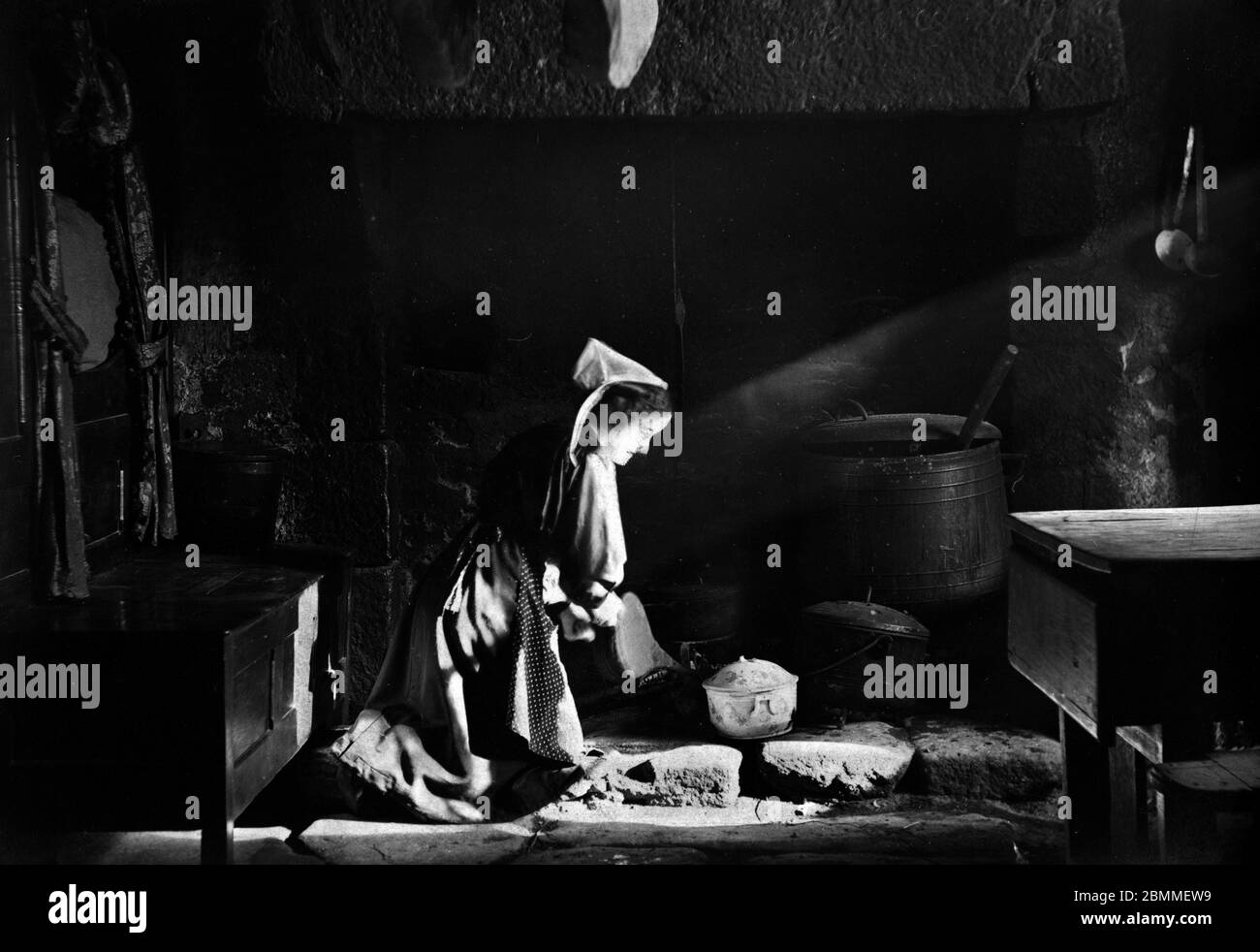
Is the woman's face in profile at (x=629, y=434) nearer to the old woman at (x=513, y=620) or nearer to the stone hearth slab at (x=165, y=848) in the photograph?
the old woman at (x=513, y=620)

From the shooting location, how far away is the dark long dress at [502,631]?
434cm

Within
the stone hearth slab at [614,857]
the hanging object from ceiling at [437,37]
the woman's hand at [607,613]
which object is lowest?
the stone hearth slab at [614,857]

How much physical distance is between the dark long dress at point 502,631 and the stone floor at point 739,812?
23 cm

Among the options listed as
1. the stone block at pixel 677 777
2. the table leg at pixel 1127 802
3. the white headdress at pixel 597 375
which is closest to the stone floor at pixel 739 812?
the stone block at pixel 677 777

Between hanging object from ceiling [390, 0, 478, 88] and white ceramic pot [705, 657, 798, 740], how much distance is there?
2.54 metres

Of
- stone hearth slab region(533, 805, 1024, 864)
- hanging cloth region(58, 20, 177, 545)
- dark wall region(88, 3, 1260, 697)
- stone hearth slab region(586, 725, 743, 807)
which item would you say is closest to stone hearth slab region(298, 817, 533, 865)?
stone hearth slab region(533, 805, 1024, 864)

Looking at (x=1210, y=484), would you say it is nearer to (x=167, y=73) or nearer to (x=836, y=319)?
(x=836, y=319)

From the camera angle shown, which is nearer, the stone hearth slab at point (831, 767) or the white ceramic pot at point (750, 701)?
the stone hearth slab at point (831, 767)

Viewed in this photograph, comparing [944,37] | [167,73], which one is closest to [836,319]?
[944,37]

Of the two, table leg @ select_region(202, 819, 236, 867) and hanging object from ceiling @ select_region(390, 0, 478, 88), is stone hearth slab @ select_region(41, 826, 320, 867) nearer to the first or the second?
table leg @ select_region(202, 819, 236, 867)

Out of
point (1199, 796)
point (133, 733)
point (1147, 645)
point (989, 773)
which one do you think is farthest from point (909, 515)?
point (133, 733)
